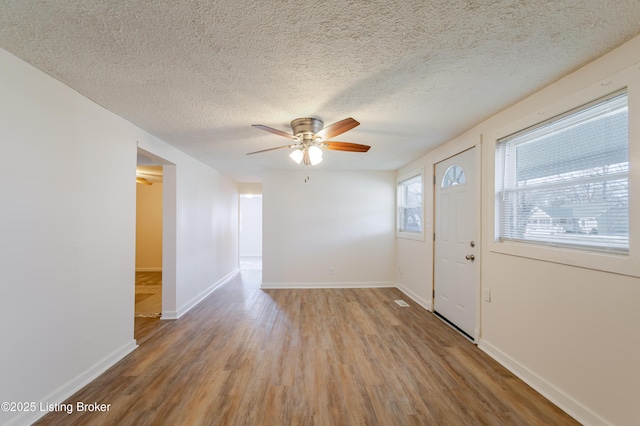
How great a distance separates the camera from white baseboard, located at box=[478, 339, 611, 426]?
1591 millimetres

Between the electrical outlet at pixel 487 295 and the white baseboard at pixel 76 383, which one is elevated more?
the electrical outlet at pixel 487 295

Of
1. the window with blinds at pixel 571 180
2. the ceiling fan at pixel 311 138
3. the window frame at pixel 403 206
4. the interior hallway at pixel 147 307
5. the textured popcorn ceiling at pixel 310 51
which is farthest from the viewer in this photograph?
the window frame at pixel 403 206

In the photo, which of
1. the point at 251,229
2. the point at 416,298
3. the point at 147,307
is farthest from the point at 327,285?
the point at 251,229

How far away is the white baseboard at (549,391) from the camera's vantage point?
1.59m

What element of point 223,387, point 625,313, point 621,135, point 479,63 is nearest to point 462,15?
point 479,63

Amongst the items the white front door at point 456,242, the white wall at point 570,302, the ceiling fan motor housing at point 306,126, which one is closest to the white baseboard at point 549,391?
the white wall at point 570,302

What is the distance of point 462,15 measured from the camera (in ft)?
3.99

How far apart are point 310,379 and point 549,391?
1.79 meters

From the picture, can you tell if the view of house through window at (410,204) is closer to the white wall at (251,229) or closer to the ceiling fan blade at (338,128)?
the ceiling fan blade at (338,128)

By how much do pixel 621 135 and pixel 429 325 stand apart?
256 centimetres

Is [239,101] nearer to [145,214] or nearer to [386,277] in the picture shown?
[386,277]

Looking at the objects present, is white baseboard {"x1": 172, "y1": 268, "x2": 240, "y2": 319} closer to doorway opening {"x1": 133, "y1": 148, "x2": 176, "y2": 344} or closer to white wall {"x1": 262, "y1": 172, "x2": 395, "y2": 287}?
doorway opening {"x1": 133, "y1": 148, "x2": 176, "y2": 344}

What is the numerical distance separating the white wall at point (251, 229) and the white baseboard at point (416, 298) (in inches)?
237

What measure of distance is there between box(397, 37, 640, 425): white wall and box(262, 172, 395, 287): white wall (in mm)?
2560
